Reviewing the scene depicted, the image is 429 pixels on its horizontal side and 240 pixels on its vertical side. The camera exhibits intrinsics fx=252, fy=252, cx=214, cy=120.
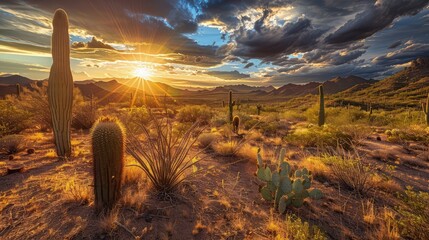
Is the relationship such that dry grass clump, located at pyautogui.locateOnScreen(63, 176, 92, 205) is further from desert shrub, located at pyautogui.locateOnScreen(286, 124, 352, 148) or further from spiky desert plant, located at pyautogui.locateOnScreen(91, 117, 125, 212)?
desert shrub, located at pyautogui.locateOnScreen(286, 124, 352, 148)

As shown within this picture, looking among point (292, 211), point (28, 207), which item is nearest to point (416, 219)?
point (292, 211)

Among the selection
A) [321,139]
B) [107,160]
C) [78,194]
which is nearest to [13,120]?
[78,194]

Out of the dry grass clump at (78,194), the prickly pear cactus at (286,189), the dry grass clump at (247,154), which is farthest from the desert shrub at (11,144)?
the prickly pear cactus at (286,189)

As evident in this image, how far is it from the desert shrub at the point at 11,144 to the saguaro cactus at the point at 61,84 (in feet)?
5.96

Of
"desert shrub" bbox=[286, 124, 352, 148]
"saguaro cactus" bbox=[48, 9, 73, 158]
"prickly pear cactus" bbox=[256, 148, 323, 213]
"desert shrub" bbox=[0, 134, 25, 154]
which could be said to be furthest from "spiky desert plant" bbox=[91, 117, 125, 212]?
"desert shrub" bbox=[286, 124, 352, 148]

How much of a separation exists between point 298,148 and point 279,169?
5646 millimetres

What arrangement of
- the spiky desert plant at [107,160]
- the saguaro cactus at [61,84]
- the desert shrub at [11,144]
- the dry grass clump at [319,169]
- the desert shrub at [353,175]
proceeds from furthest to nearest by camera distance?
the desert shrub at [11,144] → the saguaro cactus at [61,84] → the dry grass clump at [319,169] → the desert shrub at [353,175] → the spiky desert plant at [107,160]

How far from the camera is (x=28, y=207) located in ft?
13.7

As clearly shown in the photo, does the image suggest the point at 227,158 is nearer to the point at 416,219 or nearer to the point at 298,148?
the point at 298,148

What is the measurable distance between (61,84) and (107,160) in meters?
4.52

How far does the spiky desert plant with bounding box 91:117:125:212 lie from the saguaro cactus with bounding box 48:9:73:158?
404 cm

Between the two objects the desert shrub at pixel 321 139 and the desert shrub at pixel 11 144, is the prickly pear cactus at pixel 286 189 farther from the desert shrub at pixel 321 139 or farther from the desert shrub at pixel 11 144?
the desert shrub at pixel 11 144

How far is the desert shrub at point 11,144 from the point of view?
7.77m

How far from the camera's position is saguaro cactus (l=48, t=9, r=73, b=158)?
7062 mm
